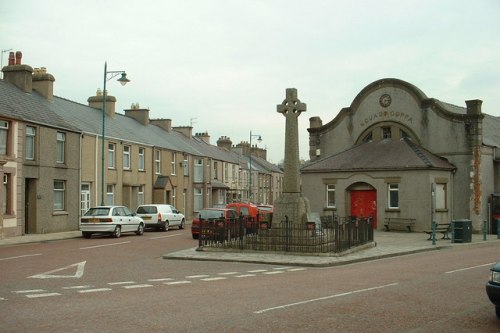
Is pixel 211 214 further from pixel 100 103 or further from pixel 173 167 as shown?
pixel 173 167

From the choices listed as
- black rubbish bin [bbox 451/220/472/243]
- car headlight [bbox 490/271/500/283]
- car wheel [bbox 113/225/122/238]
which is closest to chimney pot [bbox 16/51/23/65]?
car wheel [bbox 113/225/122/238]

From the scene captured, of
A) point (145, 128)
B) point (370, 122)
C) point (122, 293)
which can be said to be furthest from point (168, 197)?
point (122, 293)

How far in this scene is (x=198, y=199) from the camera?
184 feet

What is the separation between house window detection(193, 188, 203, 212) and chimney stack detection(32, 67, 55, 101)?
2121 centimetres

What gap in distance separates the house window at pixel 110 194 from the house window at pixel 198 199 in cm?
1542

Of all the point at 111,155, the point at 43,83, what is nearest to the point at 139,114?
the point at 111,155

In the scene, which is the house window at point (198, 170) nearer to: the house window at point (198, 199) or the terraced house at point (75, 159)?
the terraced house at point (75, 159)

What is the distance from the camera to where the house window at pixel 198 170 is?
5516 centimetres

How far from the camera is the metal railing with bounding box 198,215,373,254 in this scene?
20672 mm

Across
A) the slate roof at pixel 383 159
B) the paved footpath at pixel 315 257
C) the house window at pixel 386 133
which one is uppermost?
the house window at pixel 386 133

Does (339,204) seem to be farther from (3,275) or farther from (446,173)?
(3,275)

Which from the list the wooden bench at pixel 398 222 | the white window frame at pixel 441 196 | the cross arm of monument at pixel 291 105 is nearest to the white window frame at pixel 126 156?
the wooden bench at pixel 398 222

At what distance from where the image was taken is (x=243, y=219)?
22656mm

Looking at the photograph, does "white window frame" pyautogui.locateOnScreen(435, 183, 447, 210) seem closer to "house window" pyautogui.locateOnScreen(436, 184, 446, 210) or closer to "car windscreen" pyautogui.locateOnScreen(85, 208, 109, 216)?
"house window" pyautogui.locateOnScreen(436, 184, 446, 210)
